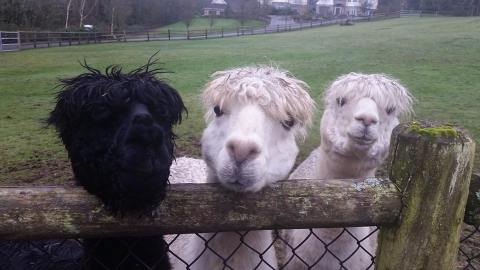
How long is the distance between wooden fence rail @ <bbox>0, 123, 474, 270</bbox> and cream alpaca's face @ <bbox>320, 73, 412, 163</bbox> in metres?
1.48

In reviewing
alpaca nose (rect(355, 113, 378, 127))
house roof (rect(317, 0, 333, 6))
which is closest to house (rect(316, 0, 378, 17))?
house roof (rect(317, 0, 333, 6))

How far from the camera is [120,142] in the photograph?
5.32ft

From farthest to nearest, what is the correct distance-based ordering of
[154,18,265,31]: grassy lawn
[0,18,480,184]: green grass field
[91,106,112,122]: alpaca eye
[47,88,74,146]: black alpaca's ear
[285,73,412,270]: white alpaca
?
1. [154,18,265,31]: grassy lawn
2. [0,18,480,184]: green grass field
3. [285,73,412,270]: white alpaca
4. [47,88,74,146]: black alpaca's ear
5. [91,106,112,122]: alpaca eye

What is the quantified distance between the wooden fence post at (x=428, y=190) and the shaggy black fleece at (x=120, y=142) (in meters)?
0.84

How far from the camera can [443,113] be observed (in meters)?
9.75

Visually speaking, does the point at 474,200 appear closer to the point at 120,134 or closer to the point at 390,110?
the point at 120,134

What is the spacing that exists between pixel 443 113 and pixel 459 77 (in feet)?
21.0

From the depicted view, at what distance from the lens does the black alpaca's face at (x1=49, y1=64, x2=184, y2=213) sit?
1.54m

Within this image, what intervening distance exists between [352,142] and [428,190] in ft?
5.25

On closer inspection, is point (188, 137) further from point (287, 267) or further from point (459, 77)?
point (459, 77)

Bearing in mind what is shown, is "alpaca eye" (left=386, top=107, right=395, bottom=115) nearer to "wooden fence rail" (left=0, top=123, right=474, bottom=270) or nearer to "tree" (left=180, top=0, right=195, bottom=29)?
"wooden fence rail" (left=0, top=123, right=474, bottom=270)

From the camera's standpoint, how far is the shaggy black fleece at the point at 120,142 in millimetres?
1556

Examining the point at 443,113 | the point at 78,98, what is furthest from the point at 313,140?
the point at 78,98

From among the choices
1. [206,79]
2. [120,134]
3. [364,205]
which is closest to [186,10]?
[206,79]
